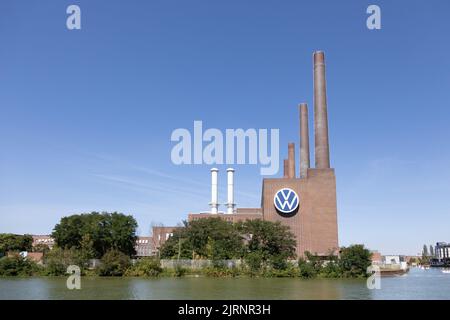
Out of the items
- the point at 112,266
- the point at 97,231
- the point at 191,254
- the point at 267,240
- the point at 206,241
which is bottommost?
the point at 112,266

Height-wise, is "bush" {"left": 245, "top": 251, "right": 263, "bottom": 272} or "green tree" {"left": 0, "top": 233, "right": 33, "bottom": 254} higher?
"green tree" {"left": 0, "top": 233, "right": 33, "bottom": 254}

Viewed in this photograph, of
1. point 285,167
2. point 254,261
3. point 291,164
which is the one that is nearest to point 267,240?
point 254,261

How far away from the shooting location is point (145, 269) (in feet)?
191

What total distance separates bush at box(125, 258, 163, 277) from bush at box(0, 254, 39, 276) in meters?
12.8

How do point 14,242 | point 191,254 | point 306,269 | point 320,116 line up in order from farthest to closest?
point 14,242 → point 320,116 → point 191,254 → point 306,269

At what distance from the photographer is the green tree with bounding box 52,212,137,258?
65625mm

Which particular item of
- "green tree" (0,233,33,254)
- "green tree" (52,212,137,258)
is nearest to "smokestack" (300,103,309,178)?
"green tree" (52,212,137,258)

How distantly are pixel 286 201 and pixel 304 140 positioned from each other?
13245 millimetres

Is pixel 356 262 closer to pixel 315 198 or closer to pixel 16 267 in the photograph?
pixel 315 198

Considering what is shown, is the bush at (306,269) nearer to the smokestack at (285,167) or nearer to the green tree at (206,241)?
the green tree at (206,241)

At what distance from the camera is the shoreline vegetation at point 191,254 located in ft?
191

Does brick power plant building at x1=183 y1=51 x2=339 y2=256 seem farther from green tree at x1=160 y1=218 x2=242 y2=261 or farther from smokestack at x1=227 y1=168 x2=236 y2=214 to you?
smokestack at x1=227 y1=168 x2=236 y2=214
